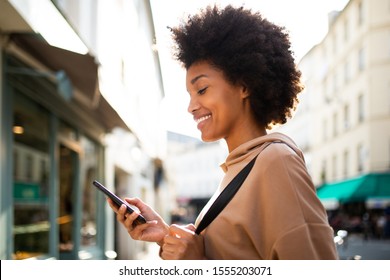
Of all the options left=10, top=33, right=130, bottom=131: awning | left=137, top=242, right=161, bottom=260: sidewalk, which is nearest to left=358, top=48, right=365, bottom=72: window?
left=137, top=242, right=161, bottom=260: sidewalk

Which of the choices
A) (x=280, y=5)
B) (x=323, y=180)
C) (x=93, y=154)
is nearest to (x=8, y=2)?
(x=280, y=5)

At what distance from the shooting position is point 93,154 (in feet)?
17.5

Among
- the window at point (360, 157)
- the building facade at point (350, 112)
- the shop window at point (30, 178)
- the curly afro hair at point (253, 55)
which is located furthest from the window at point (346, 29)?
the curly afro hair at point (253, 55)

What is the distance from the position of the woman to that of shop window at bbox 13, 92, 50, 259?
2065 mm

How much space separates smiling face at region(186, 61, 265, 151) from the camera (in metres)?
0.96

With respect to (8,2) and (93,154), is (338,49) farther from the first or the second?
(8,2)

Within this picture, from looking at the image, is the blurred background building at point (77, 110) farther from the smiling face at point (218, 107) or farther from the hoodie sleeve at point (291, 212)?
the hoodie sleeve at point (291, 212)

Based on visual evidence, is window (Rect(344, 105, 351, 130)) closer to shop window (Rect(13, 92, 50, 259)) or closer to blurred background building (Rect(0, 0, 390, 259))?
blurred background building (Rect(0, 0, 390, 259))

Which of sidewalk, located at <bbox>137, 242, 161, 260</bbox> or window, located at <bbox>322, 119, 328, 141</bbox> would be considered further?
window, located at <bbox>322, 119, 328, 141</bbox>

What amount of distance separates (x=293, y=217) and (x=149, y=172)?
10.4 metres

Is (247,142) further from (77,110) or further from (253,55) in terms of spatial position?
(77,110)

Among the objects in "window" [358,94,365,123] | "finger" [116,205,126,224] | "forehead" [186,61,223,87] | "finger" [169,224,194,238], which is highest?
"window" [358,94,365,123]

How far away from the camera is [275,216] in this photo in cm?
80

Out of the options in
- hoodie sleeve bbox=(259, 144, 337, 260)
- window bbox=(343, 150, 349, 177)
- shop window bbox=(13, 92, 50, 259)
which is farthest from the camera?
window bbox=(343, 150, 349, 177)
